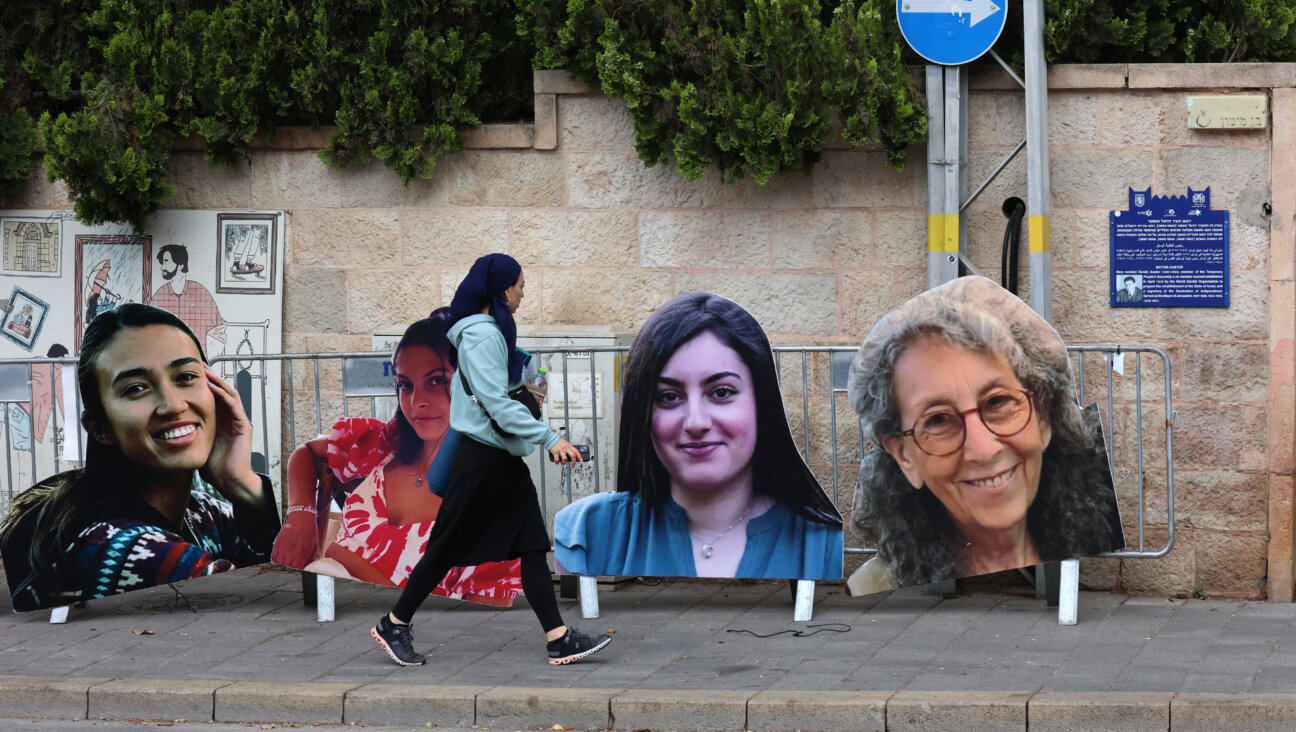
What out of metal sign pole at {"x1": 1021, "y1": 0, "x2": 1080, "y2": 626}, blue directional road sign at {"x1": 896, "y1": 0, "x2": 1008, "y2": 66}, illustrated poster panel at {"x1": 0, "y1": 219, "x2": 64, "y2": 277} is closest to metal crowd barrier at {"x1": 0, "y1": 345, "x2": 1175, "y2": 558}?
metal sign pole at {"x1": 1021, "y1": 0, "x2": 1080, "y2": 626}

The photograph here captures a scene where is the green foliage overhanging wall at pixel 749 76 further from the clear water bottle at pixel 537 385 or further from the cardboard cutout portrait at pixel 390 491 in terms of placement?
the cardboard cutout portrait at pixel 390 491

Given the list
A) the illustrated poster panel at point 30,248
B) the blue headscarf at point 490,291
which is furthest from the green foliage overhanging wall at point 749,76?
the illustrated poster panel at point 30,248

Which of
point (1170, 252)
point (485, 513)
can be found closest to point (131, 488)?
point (485, 513)

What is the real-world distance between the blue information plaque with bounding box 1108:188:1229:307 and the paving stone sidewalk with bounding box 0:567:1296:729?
1514mm

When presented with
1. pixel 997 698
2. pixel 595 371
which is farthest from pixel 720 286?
pixel 997 698

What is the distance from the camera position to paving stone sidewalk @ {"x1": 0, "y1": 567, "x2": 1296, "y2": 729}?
18.4 feet

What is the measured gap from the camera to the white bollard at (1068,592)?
266 inches

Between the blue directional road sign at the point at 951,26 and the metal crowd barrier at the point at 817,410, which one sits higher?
the blue directional road sign at the point at 951,26

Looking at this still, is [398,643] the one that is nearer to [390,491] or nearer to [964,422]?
[390,491]

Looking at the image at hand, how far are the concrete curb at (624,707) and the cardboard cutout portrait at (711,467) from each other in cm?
129

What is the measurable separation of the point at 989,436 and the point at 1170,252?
1572mm

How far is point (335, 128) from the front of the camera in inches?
326

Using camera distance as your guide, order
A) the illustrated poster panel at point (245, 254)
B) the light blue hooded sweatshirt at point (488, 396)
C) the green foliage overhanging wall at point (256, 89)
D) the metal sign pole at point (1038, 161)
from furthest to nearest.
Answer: the illustrated poster panel at point (245, 254) < the green foliage overhanging wall at point (256, 89) < the metal sign pole at point (1038, 161) < the light blue hooded sweatshirt at point (488, 396)

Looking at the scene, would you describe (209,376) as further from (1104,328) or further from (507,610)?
(1104,328)
